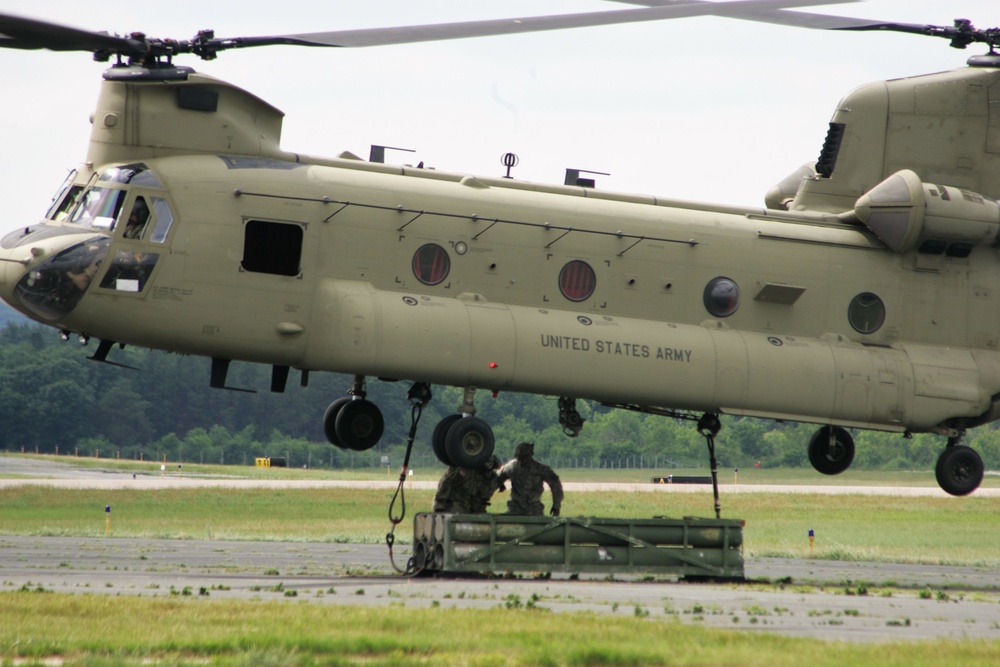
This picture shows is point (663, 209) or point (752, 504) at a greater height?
point (663, 209)

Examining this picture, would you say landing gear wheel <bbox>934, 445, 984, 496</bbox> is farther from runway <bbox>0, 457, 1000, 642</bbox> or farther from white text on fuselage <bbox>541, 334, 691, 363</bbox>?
white text on fuselage <bbox>541, 334, 691, 363</bbox>

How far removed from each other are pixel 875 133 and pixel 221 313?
37.5 ft

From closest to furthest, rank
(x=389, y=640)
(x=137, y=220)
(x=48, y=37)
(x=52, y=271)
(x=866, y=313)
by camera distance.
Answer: (x=389, y=640), (x=48, y=37), (x=52, y=271), (x=137, y=220), (x=866, y=313)

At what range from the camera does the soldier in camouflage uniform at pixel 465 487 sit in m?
20.5

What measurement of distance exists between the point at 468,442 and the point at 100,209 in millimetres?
6033

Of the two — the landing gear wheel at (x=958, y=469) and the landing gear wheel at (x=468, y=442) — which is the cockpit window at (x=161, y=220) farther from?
the landing gear wheel at (x=958, y=469)

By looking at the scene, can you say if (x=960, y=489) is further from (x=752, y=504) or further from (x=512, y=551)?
(x=752, y=504)

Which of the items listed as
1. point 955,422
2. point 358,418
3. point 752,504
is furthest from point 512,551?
point 752,504

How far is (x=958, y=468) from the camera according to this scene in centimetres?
2238

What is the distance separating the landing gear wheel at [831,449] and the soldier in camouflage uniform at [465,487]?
18.9ft

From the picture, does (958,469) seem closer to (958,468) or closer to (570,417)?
(958,468)

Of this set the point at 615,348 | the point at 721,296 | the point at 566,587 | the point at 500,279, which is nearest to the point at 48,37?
the point at 500,279

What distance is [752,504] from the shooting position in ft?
155

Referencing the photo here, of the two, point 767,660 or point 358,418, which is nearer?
point 767,660
